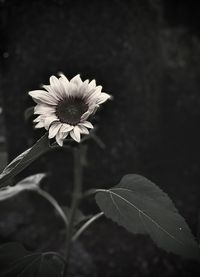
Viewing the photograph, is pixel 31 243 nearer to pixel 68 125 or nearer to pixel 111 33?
pixel 111 33

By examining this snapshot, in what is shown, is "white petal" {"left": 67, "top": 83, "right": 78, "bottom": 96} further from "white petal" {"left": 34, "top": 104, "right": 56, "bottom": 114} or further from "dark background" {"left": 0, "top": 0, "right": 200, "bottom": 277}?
"dark background" {"left": 0, "top": 0, "right": 200, "bottom": 277}

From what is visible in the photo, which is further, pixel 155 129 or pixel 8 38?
pixel 155 129

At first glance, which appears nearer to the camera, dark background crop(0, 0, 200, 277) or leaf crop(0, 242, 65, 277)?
leaf crop(0, 242, 65, 277)

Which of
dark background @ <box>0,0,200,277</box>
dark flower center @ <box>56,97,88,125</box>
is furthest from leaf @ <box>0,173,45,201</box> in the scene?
dark background @ <box>0,0,200,277</box>

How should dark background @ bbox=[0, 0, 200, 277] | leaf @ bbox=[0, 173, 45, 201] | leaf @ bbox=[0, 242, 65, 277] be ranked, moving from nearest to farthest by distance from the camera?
leaf @ bbox=[0, 242, 65, 277]
leaf @ bbox=[0, 173, 45, 201]
dark background @ bbox=[0, 0, 200, 277]

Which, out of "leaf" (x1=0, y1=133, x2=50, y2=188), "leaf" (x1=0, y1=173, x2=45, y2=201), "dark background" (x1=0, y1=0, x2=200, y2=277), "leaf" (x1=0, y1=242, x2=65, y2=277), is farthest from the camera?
"dark background" (x1=0, y1=0, x2=200, y2=277)

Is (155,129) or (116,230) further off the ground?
(155,129)

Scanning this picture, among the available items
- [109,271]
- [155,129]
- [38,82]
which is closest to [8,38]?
[38,82]

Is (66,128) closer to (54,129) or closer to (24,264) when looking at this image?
(54,129)
